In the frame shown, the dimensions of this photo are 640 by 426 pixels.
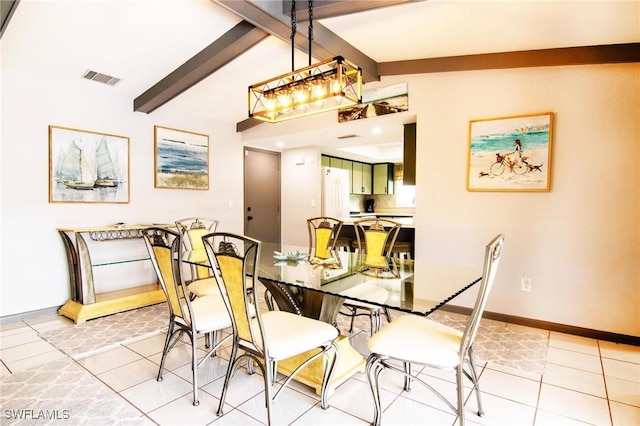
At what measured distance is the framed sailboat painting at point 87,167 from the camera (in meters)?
3.54

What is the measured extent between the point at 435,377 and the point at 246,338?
135 centimetres

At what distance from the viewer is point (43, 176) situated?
3.45 meters

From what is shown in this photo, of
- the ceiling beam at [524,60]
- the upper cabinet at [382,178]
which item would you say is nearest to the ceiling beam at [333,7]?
the ceiling beam at [524,60]

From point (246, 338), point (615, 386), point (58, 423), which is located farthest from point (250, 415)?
point (615, 386)

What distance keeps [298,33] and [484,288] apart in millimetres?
2397

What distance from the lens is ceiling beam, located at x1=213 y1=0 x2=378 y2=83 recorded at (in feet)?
8.14

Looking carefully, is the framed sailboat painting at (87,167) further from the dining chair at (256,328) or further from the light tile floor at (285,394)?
the dining chair at (256,328)

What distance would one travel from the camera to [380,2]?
244 cm

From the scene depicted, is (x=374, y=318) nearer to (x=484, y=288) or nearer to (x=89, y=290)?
(x=484, y=288)

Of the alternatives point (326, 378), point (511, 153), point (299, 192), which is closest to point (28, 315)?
point (326, 378)

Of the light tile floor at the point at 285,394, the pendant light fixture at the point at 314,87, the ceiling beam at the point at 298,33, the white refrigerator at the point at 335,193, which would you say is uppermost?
the ceiling beam at the point at 298,33

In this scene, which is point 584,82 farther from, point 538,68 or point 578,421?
point 578,421

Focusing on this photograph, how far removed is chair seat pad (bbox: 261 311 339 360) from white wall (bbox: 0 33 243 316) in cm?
284

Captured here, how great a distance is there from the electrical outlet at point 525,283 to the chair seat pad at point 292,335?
7.31 ft
